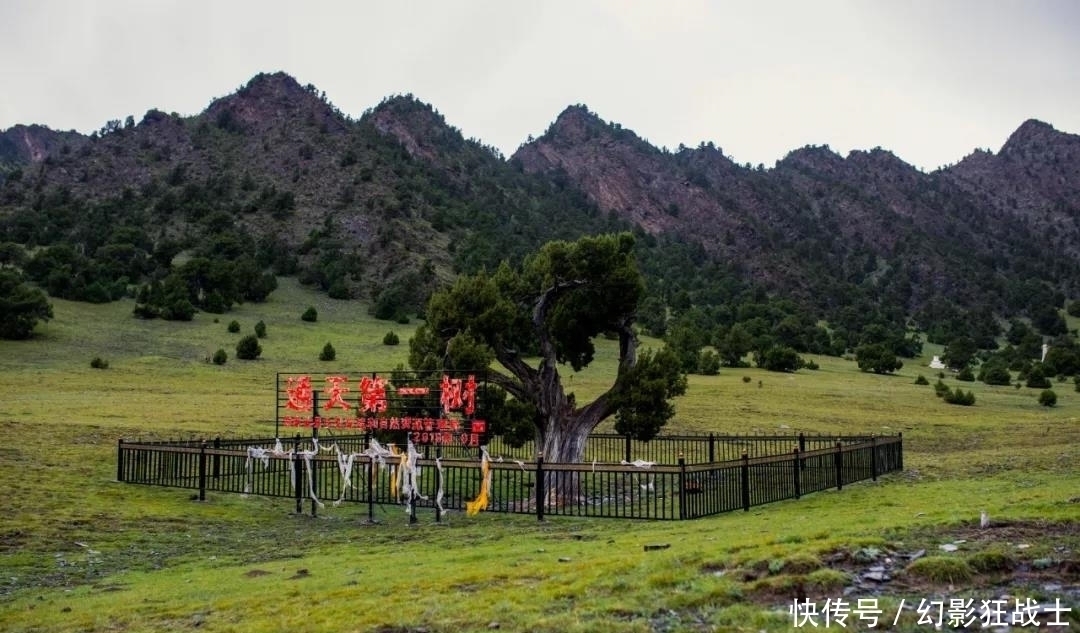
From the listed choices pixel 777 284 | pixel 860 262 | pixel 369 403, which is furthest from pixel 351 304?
pixel 860 262

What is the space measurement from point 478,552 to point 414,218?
113170mm

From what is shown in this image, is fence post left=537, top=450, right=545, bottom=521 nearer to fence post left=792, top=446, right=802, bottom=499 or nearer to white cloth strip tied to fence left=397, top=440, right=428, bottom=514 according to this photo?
white cloth strip tied to fence left=397, top=440, right=428, bottom=514

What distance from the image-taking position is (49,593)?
10.8 m

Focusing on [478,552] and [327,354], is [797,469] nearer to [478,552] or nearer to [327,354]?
[478,552]

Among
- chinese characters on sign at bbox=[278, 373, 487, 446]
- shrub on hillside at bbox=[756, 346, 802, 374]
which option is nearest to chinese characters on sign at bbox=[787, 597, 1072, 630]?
chinese characters on sign at bbox=[278, 373, 487, 446]

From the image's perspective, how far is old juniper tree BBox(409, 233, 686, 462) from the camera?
2144 centimetres

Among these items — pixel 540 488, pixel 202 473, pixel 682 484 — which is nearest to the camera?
pixel 682 484

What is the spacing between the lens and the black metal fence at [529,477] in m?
16.3

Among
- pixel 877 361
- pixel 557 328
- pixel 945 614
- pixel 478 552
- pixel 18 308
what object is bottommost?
pixel 478 552

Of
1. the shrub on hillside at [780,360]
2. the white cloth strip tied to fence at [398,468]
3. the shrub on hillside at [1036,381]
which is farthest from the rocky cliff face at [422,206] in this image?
the white cloth strip tied to fence at [398,468]

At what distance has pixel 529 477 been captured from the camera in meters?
21.5

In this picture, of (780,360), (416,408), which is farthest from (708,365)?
(416,408)

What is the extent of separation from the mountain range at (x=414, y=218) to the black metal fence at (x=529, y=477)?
63855mm

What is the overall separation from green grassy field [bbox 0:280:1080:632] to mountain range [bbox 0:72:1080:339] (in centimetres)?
6537
